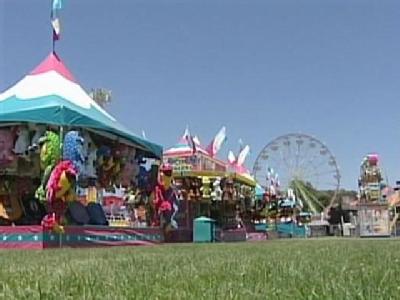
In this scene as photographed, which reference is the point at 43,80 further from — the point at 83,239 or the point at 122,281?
the point at 122,281

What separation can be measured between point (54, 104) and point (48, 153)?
47.4 inches

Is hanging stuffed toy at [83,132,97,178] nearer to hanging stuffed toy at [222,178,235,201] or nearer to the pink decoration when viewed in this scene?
the pink decoration

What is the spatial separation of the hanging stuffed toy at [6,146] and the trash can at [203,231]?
9780mm

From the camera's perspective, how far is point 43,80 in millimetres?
17156

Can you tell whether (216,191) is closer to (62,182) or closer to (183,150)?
(183,150)

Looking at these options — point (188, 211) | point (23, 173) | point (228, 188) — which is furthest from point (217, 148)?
point (23, 173)

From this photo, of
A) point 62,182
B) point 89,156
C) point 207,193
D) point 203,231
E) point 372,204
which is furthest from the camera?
point 372,204

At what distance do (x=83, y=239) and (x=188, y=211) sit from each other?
13457 mm

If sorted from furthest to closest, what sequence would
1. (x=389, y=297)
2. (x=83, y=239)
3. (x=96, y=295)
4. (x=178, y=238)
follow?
(x=178, y=238) → (x=83, y=239) → (x=96, y=295) → (x=389, y=297)

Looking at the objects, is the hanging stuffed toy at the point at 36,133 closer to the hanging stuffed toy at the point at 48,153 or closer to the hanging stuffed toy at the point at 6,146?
the hanging stuffed toy at the point at 48,153

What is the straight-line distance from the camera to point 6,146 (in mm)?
16453

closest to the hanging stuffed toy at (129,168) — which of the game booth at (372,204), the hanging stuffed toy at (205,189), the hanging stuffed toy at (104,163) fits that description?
the hanging stuffed toy at (104,163)

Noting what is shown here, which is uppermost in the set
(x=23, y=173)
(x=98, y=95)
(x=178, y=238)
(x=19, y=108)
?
(x=98, y=95)

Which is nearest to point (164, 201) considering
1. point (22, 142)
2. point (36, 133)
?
point (22, 142)
